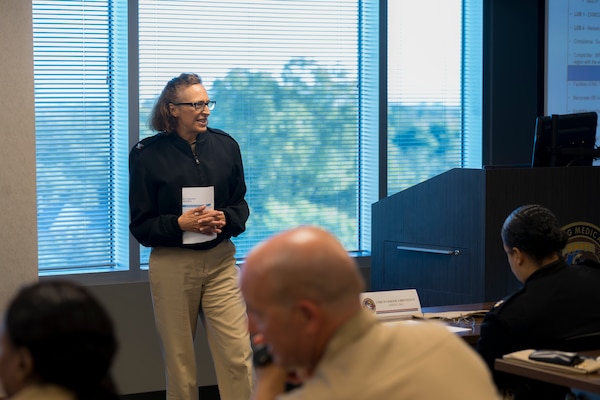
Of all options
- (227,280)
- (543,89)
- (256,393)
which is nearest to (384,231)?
(227,280)

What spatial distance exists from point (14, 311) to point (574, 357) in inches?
71.6

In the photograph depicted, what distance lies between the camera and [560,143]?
5.39 metres

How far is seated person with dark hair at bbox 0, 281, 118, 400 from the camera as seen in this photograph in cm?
141

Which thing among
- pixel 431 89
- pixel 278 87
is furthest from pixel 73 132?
pixel 431 89

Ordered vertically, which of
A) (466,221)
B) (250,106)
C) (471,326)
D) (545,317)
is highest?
(250,106)

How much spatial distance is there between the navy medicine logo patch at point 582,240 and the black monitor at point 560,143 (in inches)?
16.4

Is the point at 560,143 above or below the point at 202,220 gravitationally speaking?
above

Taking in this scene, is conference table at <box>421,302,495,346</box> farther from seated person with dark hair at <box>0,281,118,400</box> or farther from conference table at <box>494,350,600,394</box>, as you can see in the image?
seated person with dark hair at <box>0,281,118,400</box>

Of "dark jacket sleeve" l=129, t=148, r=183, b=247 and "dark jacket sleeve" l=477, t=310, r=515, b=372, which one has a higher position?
"dark jacket sleeve" l=129, t=148, r=183, b=247

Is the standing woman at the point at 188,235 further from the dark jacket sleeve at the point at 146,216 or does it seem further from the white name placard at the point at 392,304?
the white name placard at the point at 392,304

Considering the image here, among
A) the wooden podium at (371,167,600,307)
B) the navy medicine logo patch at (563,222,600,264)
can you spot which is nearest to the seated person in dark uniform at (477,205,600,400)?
the wooden podium at (371,167,600,307)

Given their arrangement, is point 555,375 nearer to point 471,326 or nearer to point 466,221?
point 471,326

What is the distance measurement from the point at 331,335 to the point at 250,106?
483 cm

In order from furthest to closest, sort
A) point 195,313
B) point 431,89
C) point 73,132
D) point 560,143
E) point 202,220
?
1. point 431,89
2. point 73,132
3. point 560,143
4. point 195,313
5. point 202,220
